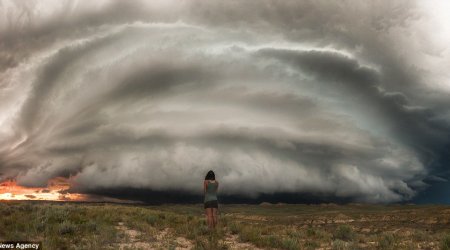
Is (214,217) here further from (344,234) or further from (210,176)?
(344,234)

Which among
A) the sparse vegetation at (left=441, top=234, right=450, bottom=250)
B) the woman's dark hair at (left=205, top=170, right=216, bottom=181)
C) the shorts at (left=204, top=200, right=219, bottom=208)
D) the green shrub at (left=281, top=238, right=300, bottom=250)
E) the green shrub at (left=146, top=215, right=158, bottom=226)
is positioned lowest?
the sparse vegetation at (left=441, top=234, right=450, bottom=250)

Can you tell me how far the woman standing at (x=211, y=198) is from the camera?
1748 cm

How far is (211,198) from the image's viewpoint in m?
17.8

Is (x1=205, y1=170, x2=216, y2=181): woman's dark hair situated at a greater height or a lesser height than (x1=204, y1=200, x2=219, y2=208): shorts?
greater

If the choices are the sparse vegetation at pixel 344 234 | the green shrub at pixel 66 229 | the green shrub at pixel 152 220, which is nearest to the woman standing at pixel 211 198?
the green shrub at pixel 152 220

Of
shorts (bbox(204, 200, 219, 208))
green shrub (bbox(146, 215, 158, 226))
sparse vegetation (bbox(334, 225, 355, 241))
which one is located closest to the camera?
shorts (bbox(204, 200, 219, 208))

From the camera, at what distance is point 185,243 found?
574 inches

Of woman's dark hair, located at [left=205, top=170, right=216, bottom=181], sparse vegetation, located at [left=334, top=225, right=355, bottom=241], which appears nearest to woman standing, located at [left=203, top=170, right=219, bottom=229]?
woman's dark hair, located at [left=205, top=170, right=216, bottom=181]

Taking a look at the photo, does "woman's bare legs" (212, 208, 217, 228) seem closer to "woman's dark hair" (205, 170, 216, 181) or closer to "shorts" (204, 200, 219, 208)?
"shorts" (204, 200, 219, 208)

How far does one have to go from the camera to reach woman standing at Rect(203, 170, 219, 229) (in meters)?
17.5

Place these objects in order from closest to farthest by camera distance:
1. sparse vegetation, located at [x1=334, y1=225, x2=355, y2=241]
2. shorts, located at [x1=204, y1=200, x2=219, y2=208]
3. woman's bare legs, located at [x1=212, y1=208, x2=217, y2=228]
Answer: woman's bare legs, located at [x1=212, y1=208, x2=217, y2=228] < shorts, located at [x1=204, y1=200, x2=219, y2=208] < sparse vegetation, located at [x1=334, y1=225, x2=355, y2=241]

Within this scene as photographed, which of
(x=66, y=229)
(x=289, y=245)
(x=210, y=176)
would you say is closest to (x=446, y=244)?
(x=289, y=245)

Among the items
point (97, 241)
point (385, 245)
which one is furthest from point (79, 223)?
point (385, 245)

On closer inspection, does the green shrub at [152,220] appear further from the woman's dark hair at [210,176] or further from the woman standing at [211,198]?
the woman's dark hair at [210,176]
